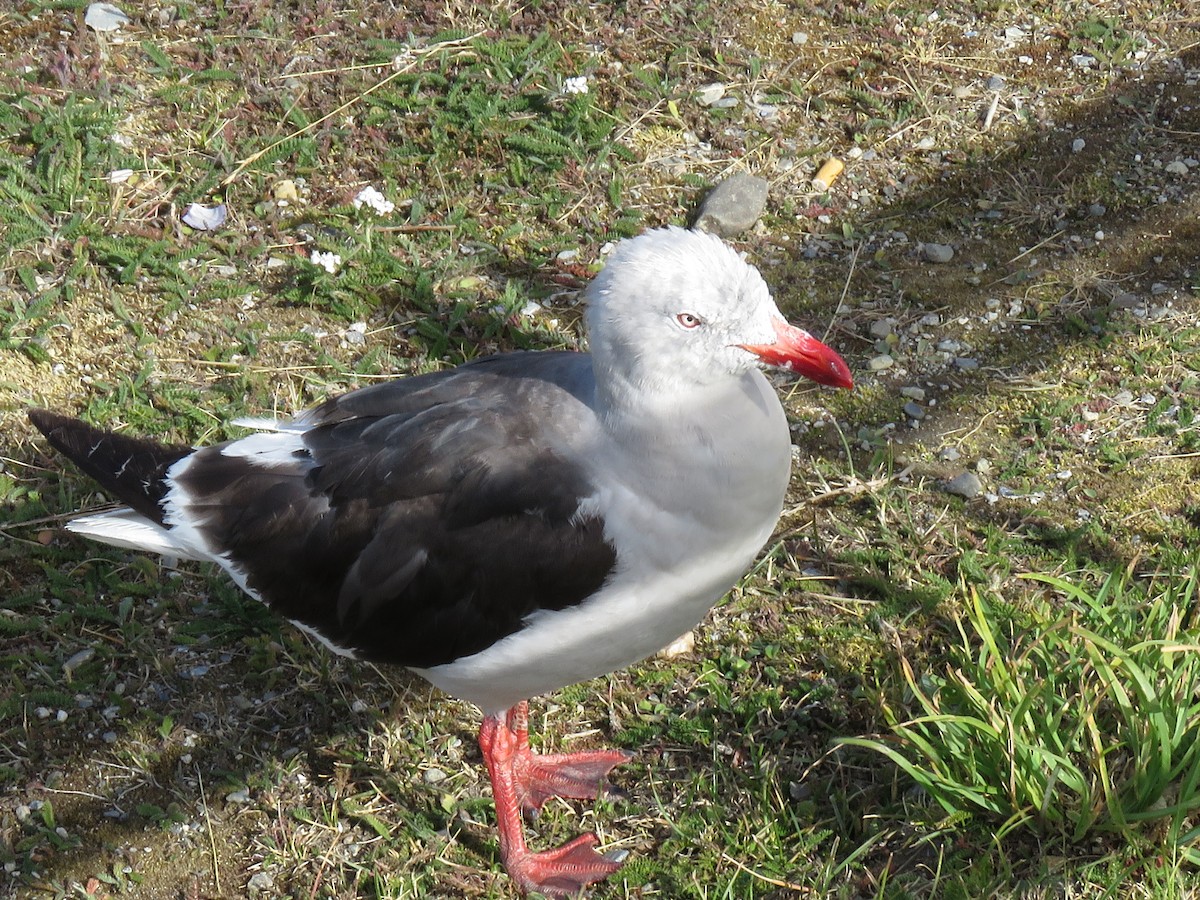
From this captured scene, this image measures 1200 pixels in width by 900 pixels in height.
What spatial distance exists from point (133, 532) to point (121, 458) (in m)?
0.25

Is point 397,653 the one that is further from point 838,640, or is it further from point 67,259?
point 67,259

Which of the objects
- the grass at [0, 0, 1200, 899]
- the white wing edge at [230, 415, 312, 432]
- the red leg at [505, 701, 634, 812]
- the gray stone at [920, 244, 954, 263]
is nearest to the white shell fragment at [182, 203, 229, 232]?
the grass at [0, 0, 1200, 899]

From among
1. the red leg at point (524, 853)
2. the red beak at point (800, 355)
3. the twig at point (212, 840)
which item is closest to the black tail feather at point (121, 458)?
the twig at point (212, 840)

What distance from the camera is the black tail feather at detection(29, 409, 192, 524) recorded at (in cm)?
376

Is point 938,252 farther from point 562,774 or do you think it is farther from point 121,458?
point 121,458

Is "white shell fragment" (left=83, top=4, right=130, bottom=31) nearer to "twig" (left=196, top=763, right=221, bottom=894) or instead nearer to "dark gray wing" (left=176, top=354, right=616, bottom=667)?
"dark gray wing" (left=176, top=354, right=616, bottom=667)

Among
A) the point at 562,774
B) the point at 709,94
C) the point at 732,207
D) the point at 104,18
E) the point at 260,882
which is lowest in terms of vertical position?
the point at 260,882

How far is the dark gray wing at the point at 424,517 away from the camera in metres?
3.34

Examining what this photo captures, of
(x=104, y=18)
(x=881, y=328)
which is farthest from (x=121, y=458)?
(x=104, y=18)

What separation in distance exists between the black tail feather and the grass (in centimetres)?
69

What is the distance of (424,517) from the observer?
11.1ft

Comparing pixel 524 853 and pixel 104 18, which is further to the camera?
pixel 104 18

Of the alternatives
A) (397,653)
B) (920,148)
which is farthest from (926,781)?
(920,148)

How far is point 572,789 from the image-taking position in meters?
3.91
